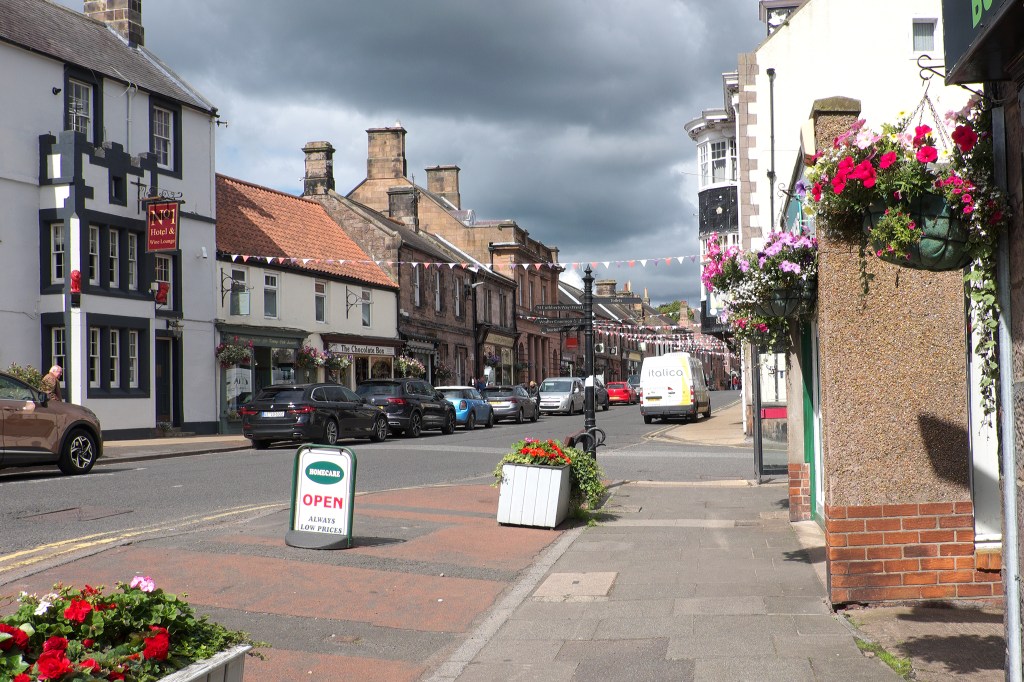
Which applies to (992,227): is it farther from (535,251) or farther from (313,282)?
(535,251)

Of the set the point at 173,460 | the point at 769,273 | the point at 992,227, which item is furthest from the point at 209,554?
the point at 173,460

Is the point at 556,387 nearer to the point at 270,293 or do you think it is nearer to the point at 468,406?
the point at 468,406

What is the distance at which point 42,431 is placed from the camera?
14.3m

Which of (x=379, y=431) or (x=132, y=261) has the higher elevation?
(x=132, y=261)

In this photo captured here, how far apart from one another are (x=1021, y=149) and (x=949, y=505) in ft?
10.7

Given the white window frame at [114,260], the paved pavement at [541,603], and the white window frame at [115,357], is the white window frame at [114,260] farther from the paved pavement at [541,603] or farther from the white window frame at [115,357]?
the paved pavement at [541,603]

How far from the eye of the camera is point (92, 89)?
2567 cm

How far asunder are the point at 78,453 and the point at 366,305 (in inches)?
903

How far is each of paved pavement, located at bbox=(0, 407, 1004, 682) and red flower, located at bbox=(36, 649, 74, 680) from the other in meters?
2.58

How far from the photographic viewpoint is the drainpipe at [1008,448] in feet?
12.0

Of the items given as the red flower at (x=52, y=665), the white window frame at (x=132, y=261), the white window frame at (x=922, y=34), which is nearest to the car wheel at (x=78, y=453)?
the white window frame at (x=132, y=261)

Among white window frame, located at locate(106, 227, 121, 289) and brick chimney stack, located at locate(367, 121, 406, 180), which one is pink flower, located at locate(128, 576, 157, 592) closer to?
white window frame, located at locate(106, 227, 121, 289)

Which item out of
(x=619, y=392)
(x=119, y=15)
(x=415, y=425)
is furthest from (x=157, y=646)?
(x=619, y=392)

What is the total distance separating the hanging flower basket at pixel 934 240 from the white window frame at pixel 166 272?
2558 centimetres
